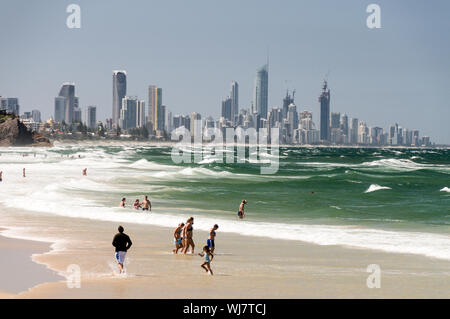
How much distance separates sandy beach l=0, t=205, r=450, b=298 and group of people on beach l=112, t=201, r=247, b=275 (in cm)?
32

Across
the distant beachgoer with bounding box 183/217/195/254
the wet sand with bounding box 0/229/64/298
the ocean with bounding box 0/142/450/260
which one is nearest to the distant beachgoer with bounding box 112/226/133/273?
the wet sand with bounding box 0/229/64/298

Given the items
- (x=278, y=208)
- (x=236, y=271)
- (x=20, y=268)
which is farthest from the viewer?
(x=278, y=208)

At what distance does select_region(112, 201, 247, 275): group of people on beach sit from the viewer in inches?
538

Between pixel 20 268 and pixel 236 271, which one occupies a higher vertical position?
pixel 20 268

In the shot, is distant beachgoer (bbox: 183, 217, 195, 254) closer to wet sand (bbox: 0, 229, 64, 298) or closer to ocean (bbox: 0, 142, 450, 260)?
wet sand (bbox: 0, 229, 64, 298)

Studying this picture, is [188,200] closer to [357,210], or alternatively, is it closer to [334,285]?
[357,210]

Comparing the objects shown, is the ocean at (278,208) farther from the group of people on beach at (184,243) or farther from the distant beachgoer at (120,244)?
the distant beachgoer at (120,244)

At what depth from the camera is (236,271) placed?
14750 millimetres

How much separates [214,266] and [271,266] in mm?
1493

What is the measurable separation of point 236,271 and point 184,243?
294 cm
